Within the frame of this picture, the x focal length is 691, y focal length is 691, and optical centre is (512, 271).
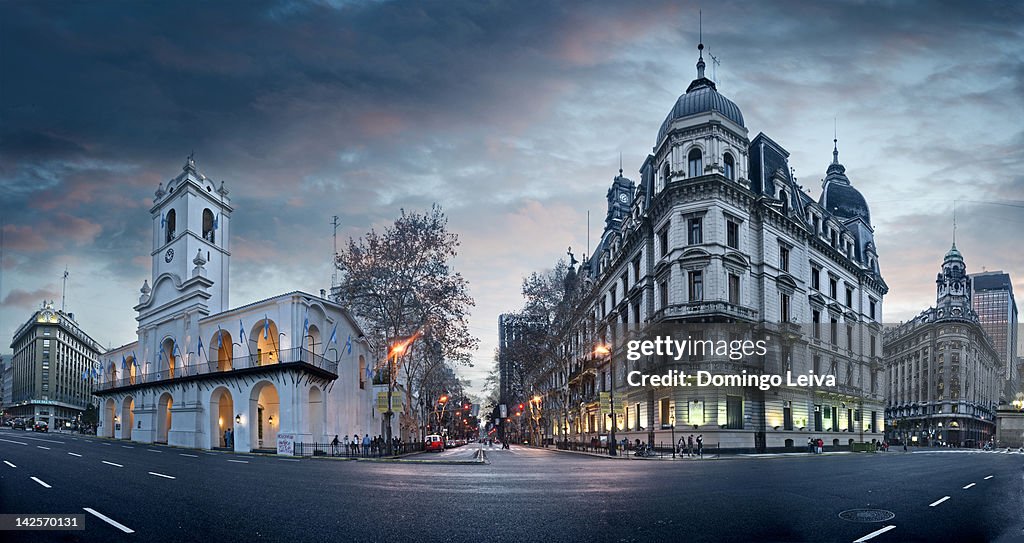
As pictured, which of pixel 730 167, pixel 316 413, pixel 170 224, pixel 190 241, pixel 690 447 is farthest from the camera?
pixel 170 224

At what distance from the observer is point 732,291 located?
1913 inches

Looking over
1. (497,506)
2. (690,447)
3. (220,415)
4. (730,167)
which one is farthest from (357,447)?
(497,506)

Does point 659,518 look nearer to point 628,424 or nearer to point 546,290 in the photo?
point 628,424

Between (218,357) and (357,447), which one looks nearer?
Answer: (357,447)

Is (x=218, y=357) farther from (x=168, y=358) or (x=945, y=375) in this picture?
(x=945, y=375)

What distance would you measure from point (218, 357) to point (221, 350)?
0.62 metres

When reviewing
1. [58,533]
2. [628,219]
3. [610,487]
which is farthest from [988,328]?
[58,533]

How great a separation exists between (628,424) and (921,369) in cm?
11328

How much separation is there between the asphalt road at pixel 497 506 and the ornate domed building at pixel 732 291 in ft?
87.4

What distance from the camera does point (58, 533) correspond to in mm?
10062

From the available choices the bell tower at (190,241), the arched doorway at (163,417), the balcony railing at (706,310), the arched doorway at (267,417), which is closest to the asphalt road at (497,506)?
the balcony railing at (706,310)

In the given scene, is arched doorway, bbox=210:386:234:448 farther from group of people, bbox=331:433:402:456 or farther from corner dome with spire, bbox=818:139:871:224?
corner dome with spire, bbox=818:139:871:224

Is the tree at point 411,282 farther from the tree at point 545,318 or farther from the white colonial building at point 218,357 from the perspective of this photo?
the tree at point 545,318

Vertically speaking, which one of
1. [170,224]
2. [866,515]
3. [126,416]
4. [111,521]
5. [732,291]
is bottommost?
[126,416]
